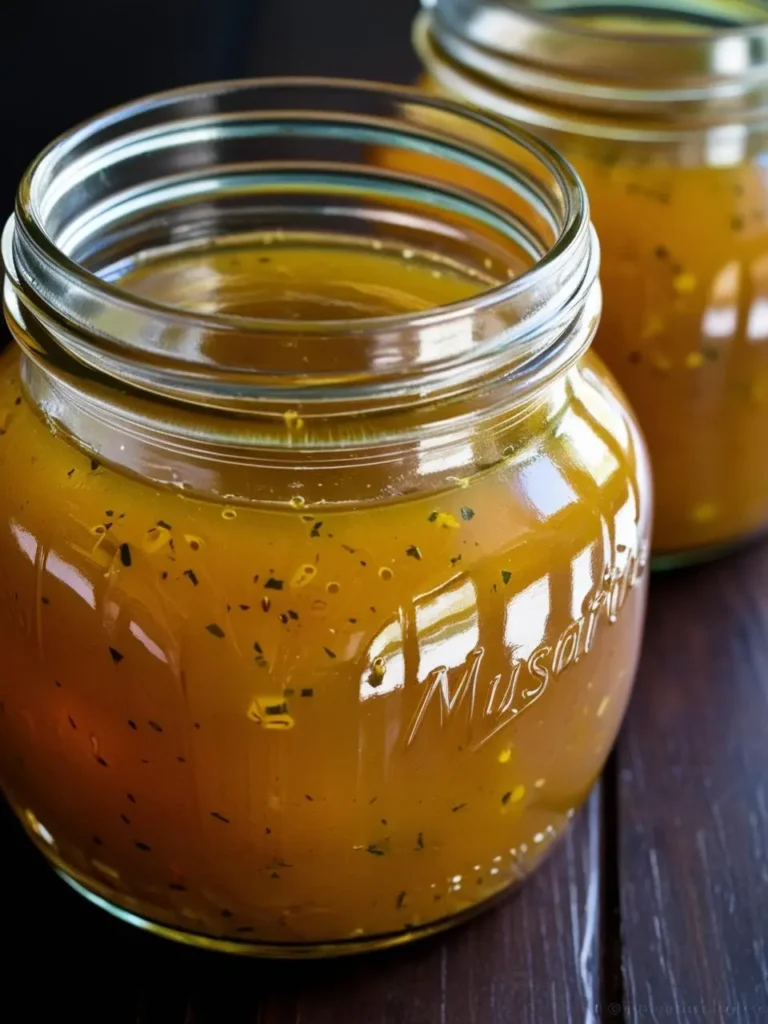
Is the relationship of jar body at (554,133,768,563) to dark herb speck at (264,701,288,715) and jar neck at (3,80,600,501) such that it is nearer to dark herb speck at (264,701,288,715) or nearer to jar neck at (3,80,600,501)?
jar neck at (3,80,600,501)

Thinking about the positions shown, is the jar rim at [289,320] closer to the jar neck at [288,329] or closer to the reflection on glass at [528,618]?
the jar neck at [288,329]

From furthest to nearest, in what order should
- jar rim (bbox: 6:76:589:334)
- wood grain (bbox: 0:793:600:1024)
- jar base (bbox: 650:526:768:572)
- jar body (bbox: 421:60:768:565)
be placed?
jar base (bbox: 650:526:768:572) → jar body (bbox: 421:60:768:565) → wood grain (bbox: 0:793:600:1024) → jar rim (bbox: 6:76:589:334)

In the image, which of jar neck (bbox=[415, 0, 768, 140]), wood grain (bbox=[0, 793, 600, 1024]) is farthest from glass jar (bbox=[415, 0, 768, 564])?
wood grain (bbox=[0, 793, 600, 1024])

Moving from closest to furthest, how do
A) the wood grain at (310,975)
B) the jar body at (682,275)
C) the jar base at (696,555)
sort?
1. the wood grain at (310,975)
2. the jar body at (682,275)
3. the jar base at (696,555)

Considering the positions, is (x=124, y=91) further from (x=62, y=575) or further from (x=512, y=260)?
(x=62, y=575)

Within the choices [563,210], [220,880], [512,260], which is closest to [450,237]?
[512,260]

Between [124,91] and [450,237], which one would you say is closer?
[450,237]

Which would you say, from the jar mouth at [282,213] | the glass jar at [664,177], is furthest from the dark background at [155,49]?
the glass jar at [664,177]
